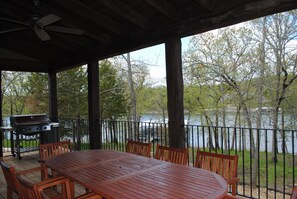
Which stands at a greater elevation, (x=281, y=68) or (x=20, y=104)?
(x=281, y=68)

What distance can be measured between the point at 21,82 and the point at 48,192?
1043cm

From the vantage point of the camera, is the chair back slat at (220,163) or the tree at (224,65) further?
the tree at (224,65)

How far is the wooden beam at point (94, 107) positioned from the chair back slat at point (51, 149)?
183cm

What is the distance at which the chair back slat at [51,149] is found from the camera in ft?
9.72

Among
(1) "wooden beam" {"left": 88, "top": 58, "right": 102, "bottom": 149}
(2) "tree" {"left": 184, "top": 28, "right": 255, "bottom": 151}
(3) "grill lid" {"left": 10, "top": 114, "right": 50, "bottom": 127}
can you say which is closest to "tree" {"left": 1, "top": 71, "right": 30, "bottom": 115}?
(3) "grill lid" {"left": 10, "top": 114, "right": 50, "bottom": 127}

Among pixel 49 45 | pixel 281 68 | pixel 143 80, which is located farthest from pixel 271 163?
pixel 49 45

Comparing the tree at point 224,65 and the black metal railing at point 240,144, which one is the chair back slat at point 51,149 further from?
the tree at point 224,65

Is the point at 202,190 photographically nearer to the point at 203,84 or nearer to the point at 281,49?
the point at 281,49

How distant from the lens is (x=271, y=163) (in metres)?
8.50

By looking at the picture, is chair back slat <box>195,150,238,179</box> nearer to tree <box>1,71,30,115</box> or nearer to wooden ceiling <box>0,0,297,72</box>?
wooden ceiling <box>0,0,297,72</box>

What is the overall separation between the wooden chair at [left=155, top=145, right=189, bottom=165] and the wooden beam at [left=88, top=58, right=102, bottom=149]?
270 centimetres

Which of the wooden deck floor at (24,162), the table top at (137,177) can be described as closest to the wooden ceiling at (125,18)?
the table top at (137,177)

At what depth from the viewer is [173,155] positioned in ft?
8.34

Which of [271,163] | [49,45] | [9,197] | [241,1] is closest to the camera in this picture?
[9,197]
